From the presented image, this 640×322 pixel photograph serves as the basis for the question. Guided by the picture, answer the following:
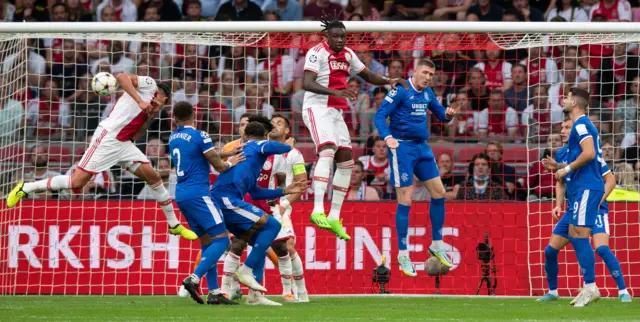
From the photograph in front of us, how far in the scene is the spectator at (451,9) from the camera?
20.0 m

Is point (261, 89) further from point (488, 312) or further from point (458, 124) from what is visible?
point (488, 312)

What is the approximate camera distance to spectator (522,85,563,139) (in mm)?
17219

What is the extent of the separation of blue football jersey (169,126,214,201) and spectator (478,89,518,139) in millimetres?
6671

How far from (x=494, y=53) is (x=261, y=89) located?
4.06m

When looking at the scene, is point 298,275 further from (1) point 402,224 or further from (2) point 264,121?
(2) point 264,121

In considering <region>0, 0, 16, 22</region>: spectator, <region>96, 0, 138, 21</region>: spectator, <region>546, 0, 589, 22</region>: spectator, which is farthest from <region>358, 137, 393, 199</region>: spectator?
<region>0, 0, 16, 22</region>: spectator

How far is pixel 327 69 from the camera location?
12.7 m

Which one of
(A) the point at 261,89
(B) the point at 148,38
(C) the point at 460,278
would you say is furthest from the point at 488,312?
(A) the point at 261,89

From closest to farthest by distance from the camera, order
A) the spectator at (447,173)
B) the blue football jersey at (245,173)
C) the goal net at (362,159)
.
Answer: the blue football jersey at (245,173) < the goal net at (362,159) < the spectator at (447,173)

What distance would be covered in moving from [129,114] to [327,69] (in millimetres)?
2607

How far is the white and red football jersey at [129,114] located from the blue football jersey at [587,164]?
518 centimetres

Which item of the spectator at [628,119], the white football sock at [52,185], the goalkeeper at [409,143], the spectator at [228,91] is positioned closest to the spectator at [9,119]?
the white football sock at [52,185]

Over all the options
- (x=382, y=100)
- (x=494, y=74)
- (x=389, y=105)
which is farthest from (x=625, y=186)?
(x=389, y=105)

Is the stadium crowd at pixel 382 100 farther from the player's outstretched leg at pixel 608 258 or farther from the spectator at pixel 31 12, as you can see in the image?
the player's outstretched leg at pixel 608 258
